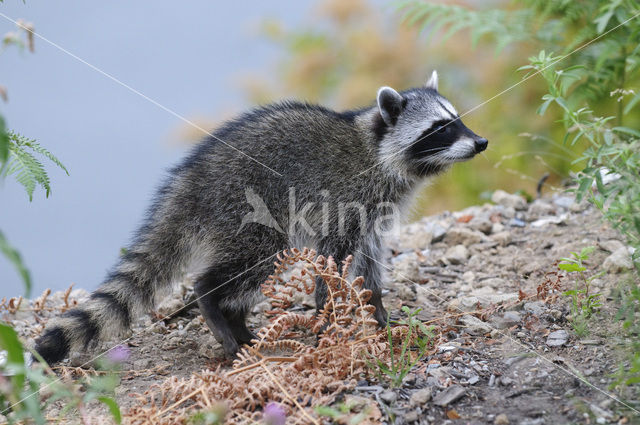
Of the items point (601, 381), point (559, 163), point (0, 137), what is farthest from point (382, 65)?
point (0, 137)

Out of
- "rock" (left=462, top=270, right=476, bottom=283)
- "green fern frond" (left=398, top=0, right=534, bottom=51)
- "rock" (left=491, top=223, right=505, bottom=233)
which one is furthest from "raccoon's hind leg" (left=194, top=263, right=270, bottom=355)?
"green fern frond" (left=398, top=0, right=534, bottom=51)

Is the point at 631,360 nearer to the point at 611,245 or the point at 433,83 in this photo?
the point at 611,245

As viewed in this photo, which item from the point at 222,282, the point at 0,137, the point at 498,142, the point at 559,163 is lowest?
the point at 559,163

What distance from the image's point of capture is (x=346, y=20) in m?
9.87

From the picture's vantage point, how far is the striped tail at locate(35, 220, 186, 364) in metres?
4.25

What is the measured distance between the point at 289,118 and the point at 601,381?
9.67 ft

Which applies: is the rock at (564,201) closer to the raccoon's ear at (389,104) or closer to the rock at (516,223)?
the rock at (516,223)

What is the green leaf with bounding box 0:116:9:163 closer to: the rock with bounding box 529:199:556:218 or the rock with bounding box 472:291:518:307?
the rock with bounding box 472:291:518:307

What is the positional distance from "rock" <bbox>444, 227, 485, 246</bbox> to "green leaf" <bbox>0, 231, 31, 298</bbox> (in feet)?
14.6

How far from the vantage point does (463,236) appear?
20.2ft

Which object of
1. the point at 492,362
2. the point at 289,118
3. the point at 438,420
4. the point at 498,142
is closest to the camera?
the point at 438,420

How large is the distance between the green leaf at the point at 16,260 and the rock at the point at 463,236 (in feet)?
14.6

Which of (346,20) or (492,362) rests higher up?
(346,20)

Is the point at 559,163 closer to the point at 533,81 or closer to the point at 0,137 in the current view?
the point at 533,81
